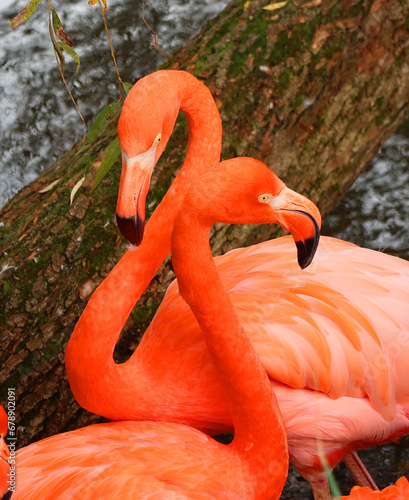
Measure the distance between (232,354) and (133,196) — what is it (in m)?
0.60

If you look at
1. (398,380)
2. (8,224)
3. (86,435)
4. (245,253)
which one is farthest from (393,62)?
(86,435)

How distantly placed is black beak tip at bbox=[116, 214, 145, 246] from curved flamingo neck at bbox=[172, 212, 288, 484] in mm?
157

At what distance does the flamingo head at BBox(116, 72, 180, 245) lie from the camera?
1.95 m

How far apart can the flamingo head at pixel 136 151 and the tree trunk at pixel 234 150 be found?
975mm

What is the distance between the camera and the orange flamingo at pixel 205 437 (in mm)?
1813

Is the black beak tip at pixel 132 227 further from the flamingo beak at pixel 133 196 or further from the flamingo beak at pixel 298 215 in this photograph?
the flamingo beak at pixel 298 215

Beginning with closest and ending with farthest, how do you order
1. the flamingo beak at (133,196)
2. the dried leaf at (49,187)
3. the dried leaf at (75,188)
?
the flamingo beak at (133,196), the dried leaf at (75,188), the dried leaf at (49,187)

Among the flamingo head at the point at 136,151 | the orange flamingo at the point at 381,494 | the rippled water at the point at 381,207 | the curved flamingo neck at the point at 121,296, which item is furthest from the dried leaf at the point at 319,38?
the orange flamingo at the point at 381,494

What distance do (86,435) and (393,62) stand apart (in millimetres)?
2824

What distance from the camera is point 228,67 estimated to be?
10.8 feet

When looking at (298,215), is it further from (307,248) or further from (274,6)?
(274,6)

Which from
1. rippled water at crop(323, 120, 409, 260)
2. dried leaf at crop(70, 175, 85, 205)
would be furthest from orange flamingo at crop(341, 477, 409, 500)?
rippled water at crop(323, 120, 409, 260)

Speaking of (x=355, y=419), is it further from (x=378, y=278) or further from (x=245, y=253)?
(x=245, y=253)

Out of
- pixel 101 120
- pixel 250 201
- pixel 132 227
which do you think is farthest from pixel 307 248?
pixel 101 120
